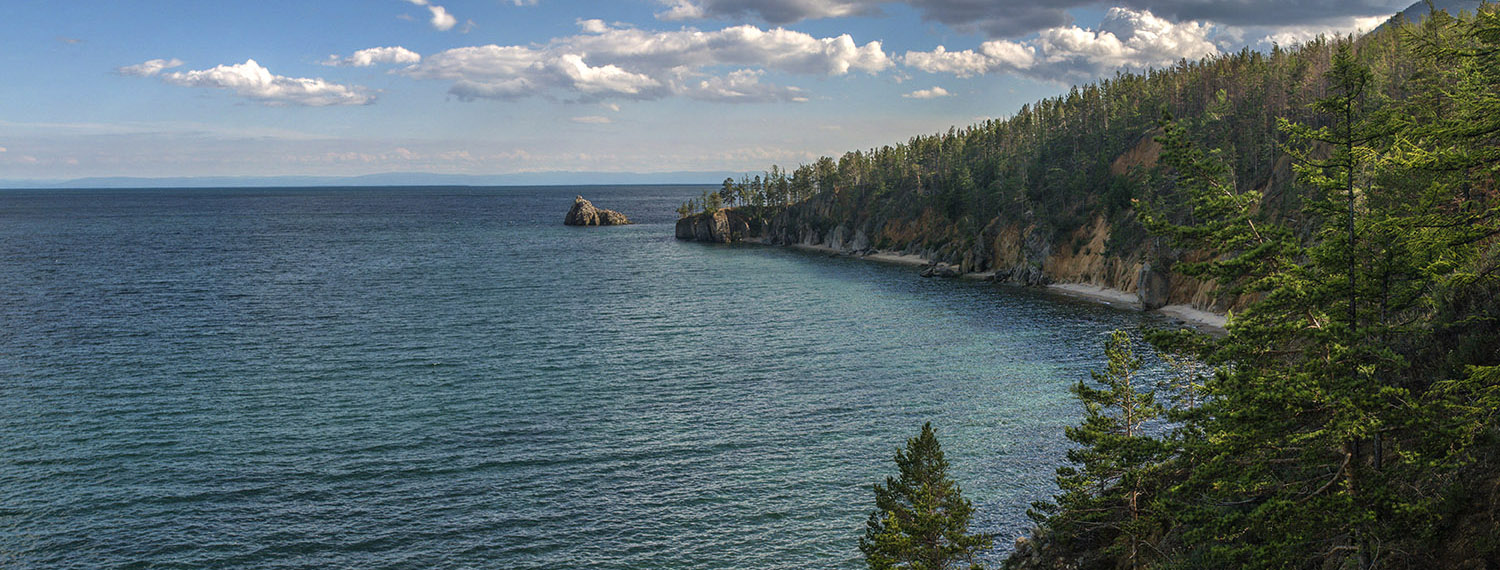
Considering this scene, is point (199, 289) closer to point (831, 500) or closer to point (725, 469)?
point (725, 469)

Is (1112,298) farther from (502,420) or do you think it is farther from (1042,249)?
(502,420)

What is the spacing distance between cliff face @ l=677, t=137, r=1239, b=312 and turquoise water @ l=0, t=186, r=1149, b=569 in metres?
7.19

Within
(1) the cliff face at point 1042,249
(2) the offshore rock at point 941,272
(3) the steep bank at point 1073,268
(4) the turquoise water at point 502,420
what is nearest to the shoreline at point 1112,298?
(3) the steep bank at point 1073,268

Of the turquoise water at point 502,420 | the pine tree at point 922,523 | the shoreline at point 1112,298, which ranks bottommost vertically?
the turquoise water at point 502,420

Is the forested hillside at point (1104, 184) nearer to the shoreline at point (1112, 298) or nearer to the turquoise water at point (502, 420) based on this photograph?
the shoreline at point (1112, 298)

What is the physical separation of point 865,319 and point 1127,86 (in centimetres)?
12908

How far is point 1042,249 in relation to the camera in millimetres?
122938

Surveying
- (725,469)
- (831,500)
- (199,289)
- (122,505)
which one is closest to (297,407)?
(122,505)

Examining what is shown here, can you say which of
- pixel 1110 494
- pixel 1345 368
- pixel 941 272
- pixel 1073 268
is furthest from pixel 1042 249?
pixel 1345 368

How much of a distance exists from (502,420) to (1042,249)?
92078 millimetres

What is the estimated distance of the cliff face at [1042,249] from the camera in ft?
307

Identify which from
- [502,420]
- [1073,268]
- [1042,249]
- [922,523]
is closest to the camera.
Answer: [922,523]

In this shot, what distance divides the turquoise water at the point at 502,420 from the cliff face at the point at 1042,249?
23.6 feet

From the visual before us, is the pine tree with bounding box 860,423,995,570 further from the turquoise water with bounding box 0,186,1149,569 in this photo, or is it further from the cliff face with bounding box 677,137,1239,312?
the cliff face with bounding box 677,137,1239,312
